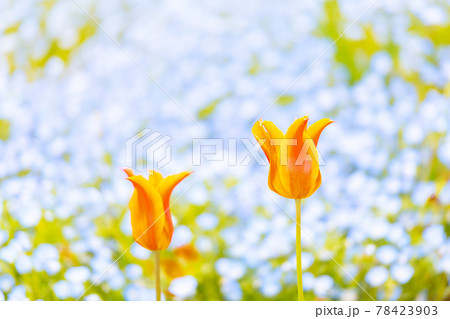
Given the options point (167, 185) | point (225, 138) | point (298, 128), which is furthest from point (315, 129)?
point (225, 138)

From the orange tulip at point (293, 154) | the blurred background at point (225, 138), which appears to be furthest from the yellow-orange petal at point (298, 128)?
the blurred background at point (225, 138)

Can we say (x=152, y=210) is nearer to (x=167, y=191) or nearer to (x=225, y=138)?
(x=167, y=191)

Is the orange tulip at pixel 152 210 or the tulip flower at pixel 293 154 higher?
the tulip flower at pixel 293 154

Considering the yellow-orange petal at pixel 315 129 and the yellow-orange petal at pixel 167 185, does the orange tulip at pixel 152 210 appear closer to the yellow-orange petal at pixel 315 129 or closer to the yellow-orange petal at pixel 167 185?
the yellow-orange petal at pixel 167 185

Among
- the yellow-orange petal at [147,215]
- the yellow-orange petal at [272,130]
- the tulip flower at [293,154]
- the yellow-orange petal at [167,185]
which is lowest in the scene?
the yellow-orange petal at [147,215]

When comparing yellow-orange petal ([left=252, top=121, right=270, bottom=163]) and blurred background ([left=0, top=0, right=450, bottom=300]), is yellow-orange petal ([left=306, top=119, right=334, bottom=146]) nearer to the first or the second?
yellow-orange petal ([left=252, top=121, right=270, bottom=163])
